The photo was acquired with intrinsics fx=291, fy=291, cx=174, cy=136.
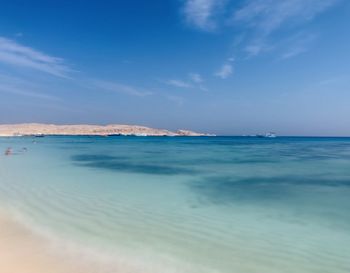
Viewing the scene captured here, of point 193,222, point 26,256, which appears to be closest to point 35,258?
point 26,256

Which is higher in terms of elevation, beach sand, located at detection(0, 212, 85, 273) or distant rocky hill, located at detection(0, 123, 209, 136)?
distant rocky hill, located at detection(0, 123, 209, 136)

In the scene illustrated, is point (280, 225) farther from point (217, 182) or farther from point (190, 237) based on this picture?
point (217, 182)

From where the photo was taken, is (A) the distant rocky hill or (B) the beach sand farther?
(A) the distant rocky hill

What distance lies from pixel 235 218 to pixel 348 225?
2.90 meters

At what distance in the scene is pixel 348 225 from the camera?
24.9ft

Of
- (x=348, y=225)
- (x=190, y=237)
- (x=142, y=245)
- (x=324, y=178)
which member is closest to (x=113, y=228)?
(x=142, y=245)

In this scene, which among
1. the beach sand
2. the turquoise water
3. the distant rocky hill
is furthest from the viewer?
the distant rocky hill

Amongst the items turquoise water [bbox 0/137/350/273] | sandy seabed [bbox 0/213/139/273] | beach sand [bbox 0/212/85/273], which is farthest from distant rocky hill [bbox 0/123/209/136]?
sandy seabed [bbox 0/213/139/273]

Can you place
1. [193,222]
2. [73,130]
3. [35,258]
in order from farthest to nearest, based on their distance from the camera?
[73,130] → [193,222] → [35,258]

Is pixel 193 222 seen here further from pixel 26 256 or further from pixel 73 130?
pixel 73 130

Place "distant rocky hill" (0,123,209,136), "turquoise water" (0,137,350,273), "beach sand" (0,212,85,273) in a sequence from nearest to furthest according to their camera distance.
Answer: "beach sand" (0,212,85,273)
"turquoise water" (0,137,350,273)
"distant rocky hill" (0,123,209,136)

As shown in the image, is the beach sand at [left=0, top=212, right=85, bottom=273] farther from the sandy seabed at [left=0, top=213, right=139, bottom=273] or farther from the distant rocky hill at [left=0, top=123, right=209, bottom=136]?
the distant rocky hill at [left=0, top=123, right=209, bottom=136]

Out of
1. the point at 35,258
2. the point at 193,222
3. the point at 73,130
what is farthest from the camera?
the point at 73,130

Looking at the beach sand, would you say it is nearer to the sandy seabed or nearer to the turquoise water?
the sandy seabed
